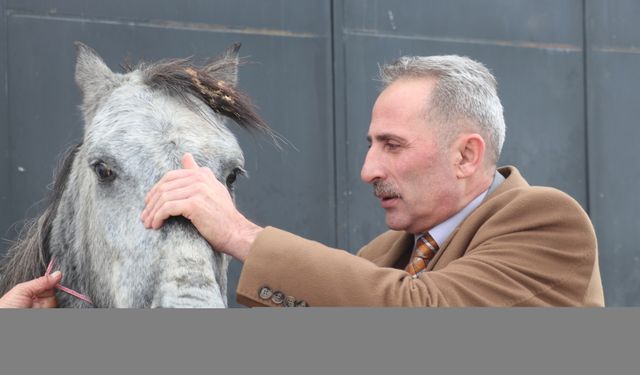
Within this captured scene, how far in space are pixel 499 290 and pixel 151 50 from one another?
2.95 m

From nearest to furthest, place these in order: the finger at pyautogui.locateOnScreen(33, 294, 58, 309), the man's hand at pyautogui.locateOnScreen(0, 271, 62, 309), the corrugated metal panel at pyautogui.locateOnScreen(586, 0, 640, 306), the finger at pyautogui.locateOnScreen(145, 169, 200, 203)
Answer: the finger at pyautogui.locateOnScreen(145, 169, 200, 203)
the man's hand at pyautogui.locateOnScreen(0, 271, 62, 309)
the finger at pyautogui.locateOnScreen(33, 294, 58, 309)
the corrugated metal panel at pyautogui.locateOnScreen(586, 0, 640, 306)

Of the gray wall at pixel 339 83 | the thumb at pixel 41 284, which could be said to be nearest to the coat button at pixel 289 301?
the thumb at pixel 41 284

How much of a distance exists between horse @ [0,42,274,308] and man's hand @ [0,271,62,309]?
0.04 m

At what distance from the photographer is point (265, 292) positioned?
1.97m

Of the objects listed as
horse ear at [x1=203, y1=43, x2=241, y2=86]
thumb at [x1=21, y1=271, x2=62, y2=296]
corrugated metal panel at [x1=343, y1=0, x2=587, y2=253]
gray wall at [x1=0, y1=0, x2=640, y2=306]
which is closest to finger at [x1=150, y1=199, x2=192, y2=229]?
thumb at [x1=21, y1=271, x2=62, y2=296]

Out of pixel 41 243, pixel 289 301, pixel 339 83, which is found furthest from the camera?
pixel 339 83

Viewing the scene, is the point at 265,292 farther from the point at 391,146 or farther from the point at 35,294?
the point at 35,294

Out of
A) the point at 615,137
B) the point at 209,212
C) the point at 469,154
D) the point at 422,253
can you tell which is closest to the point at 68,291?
the point at 209,212

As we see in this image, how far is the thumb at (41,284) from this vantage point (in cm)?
260

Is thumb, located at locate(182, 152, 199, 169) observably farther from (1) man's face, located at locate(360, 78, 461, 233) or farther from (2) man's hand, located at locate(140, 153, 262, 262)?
(1) man's face, located at locate(360, 78, 461, 233)

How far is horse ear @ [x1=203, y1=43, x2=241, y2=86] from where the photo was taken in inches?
116

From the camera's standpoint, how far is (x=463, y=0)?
210 inches

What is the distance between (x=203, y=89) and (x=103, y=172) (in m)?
0.44

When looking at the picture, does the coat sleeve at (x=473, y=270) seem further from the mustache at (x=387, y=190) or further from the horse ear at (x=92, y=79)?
the horse ear at (x=92, y=79)
